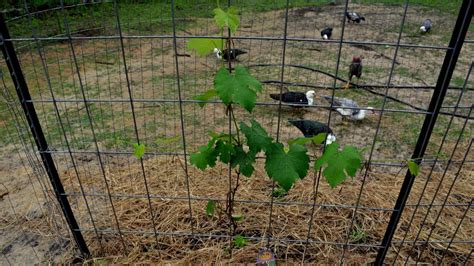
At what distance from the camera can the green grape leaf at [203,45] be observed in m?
1.40

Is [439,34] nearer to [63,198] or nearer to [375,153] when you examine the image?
[375,153]

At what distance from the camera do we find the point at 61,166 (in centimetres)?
293

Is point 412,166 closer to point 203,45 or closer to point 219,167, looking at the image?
point 203,45

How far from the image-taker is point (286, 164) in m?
1.50

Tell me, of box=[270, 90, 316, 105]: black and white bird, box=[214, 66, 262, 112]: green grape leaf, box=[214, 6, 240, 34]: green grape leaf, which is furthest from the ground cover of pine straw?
box=[270, 90, 316, 105]: black and white bird

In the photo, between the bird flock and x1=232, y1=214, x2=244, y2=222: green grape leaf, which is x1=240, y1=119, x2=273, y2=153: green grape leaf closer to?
x1=232, y1=214, x2=244, y2=222: green grape leaf

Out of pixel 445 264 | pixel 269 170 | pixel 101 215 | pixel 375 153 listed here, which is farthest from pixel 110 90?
pixel 445 264

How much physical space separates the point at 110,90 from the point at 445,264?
3720 mm

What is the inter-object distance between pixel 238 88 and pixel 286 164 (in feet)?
1.32

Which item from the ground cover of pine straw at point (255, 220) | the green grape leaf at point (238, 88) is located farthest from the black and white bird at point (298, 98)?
the green grape leaf at point (238, 88)

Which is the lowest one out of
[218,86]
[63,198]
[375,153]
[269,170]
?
[375,153]

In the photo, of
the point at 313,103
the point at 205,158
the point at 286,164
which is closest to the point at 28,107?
the point at 205,158

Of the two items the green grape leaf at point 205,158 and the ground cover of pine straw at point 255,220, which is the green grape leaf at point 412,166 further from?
the green grape leaf at point 205,158

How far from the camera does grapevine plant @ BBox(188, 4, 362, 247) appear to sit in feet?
4.22
